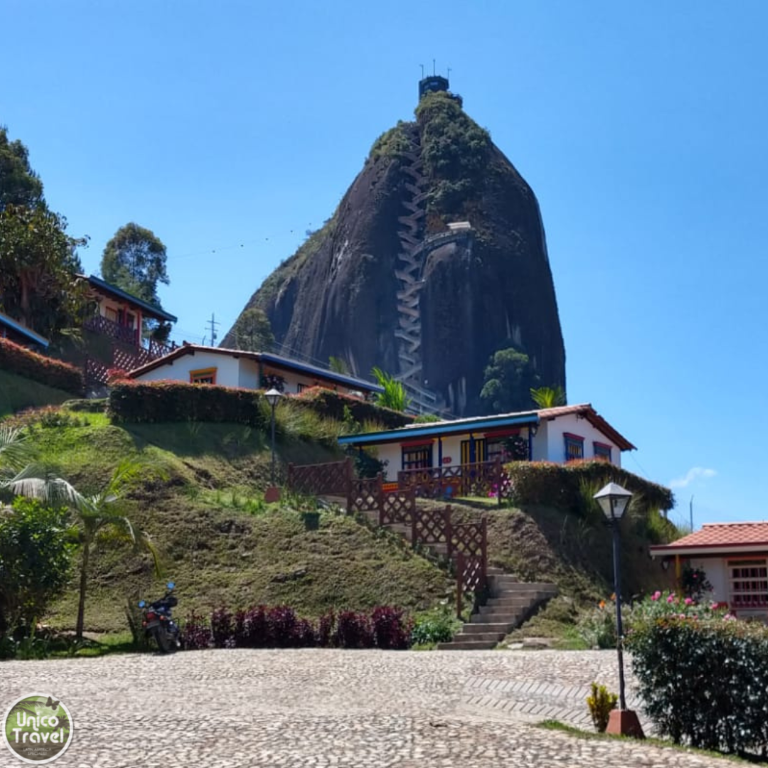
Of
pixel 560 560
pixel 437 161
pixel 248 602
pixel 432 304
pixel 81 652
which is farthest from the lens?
pixel 437 161

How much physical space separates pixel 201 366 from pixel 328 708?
28.8 meters

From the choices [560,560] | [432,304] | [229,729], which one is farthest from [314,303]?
[229,729]

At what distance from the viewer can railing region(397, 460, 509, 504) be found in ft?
100

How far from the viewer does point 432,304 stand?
10050 centimetres

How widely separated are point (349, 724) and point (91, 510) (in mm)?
11252

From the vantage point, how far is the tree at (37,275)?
4247 centimetres

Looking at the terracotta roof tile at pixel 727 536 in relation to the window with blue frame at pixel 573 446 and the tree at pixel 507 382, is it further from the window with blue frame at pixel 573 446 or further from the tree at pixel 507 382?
the tree at pixel 507 382

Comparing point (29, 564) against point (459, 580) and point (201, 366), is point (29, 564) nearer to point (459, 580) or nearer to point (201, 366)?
point (459, 580)

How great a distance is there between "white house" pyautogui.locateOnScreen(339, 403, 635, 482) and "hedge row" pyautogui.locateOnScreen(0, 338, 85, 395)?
9.82 m

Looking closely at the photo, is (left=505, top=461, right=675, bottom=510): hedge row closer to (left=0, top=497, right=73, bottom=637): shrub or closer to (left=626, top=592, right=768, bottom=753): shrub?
(left=0, top=497, right=73, bottom=637): shrub

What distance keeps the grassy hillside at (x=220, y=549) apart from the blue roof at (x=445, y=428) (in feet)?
16.7

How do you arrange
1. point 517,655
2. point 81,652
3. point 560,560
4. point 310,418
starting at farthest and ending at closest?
point 310,418, point 560,560, point 81,652, point 517,655

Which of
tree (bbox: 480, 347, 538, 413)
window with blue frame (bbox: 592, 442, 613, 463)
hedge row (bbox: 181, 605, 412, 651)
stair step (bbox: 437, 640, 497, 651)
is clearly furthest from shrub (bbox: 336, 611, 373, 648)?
tree (bbox: 480, 347, 538, 413)

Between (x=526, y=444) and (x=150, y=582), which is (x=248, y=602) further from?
(x=526, y=444)
